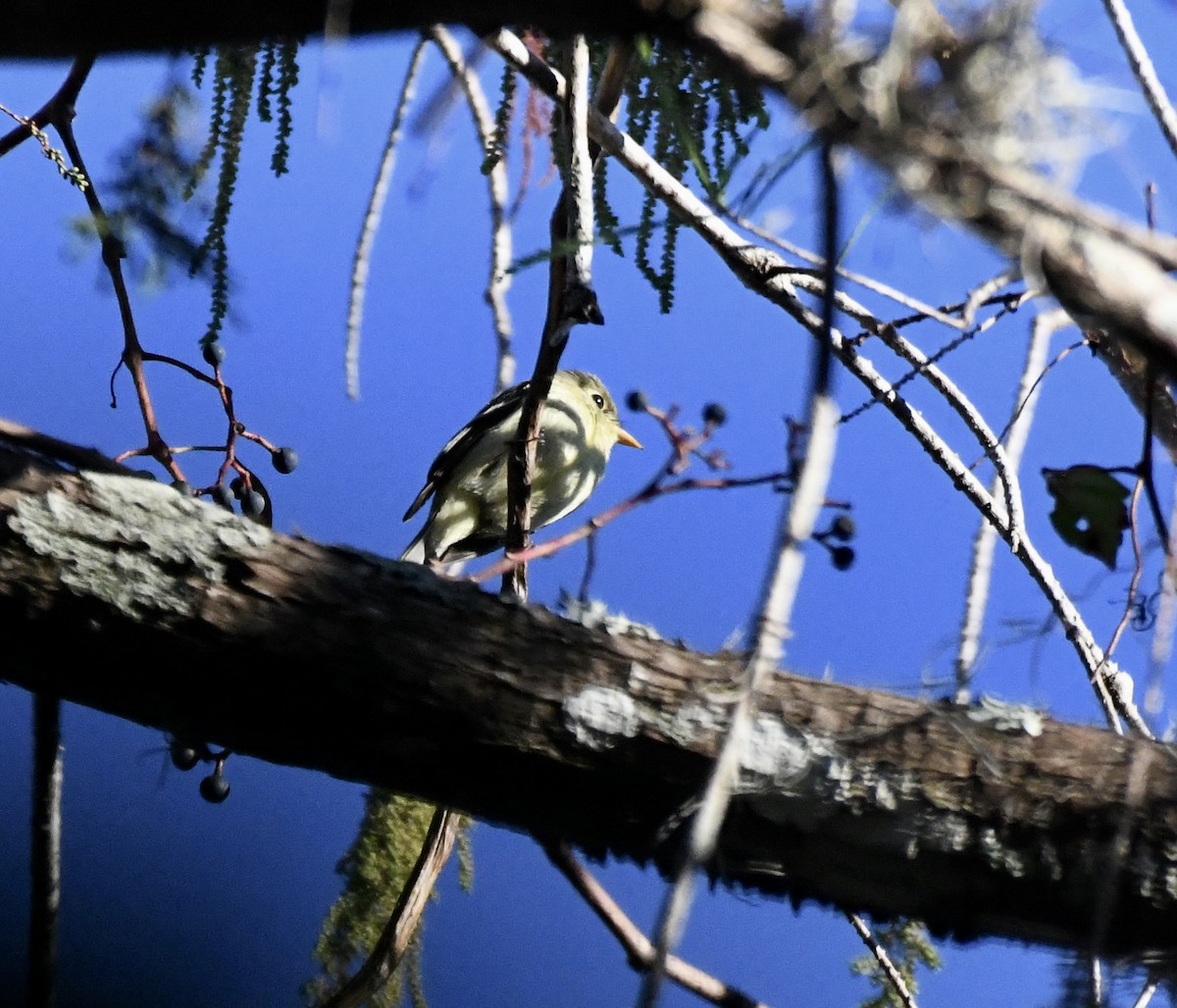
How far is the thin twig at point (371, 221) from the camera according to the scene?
2066 mm

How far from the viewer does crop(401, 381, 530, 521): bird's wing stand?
3072 mm

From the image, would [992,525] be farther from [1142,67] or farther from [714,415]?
[1142,67]

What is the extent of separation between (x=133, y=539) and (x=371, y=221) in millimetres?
1141

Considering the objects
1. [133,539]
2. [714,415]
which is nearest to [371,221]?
[714,415]

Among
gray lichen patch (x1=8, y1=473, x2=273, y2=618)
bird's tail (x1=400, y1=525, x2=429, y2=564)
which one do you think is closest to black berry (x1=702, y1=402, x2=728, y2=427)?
gray lichen patch (x1=8, y1=473, x2=273, y2=618)

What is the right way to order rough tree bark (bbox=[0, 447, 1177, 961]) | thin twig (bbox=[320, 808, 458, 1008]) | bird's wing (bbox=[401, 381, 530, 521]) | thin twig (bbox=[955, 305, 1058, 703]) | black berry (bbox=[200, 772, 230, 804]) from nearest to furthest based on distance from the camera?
1. rough tree bark (bbox=[0, 447, 1177, 961])
2. thin twig (bbox=[320, 808, 458, 1008])
3. black berry (bbox=[200, 772, 230, 804])
4. thin twig (bbox=[955, 305, 1058, 703])
5. bird's wing (bbox=[401, 381, 530, 521])

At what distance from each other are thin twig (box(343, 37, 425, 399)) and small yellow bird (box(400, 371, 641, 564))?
966 mm

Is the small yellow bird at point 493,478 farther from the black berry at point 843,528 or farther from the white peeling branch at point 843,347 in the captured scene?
the white peeling branch at point 843,347

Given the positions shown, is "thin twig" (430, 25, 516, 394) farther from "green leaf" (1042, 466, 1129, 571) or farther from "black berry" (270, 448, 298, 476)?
"green leaf" (1042, 466, 1129, 571)

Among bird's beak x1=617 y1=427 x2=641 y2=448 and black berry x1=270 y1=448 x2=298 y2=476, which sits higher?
bird's beak x1=617 y1=427 x2=641 y2=448

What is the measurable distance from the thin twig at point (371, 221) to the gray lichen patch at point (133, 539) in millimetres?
909

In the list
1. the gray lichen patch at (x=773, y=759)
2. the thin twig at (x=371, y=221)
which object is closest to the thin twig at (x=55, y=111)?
the thin twig at (x=371, y=221)

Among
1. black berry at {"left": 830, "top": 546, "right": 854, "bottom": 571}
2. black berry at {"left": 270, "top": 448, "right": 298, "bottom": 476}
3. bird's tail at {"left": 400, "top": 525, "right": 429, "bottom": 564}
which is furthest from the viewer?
bird's tail at {"left": 400, "top": 525, "right": 429, "bottom": 564}

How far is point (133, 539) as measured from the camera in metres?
1.11
